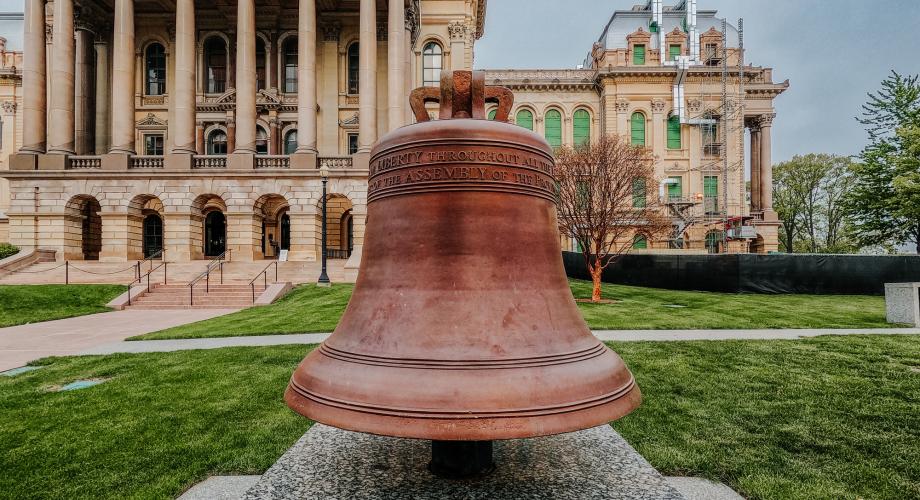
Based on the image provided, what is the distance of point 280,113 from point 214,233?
9.53 metres

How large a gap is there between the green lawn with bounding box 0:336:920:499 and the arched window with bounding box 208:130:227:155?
2773cm

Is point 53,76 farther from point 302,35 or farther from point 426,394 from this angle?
point 426,394

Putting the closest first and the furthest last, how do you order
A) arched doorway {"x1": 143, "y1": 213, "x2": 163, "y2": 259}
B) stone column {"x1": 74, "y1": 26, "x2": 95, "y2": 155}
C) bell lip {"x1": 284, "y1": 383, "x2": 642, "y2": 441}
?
bell lip {"x1": 284, "y1": 383, "x2": 642, "y2": 441}
stone column {"x1": 74, "y1": 26, "x2": 95, "y2": 155}
arched doorway {"x1": 143, "y1": 213, "x2": 163, "y2": 259}

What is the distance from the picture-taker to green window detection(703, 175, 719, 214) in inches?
1663

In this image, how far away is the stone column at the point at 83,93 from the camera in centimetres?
3056

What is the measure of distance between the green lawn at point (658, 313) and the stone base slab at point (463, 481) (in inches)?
300

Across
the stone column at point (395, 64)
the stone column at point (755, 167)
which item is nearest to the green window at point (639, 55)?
the stone column at point (755, 167)

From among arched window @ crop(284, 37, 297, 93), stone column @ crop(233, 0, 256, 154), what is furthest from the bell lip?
arched window @ crop(284, 37, 297, 93)

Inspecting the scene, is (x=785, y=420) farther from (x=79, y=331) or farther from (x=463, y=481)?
(x=79, y=331)

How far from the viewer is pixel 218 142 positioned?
1267 inches

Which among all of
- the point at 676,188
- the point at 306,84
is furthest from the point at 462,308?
the point at 676,188

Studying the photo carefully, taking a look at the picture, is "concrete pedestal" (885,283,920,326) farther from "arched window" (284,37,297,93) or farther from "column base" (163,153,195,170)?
"arched window" (284,37,297,93)

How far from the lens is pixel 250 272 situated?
21.9 m

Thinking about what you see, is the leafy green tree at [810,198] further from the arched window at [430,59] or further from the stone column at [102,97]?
the stone column at [102,97]
